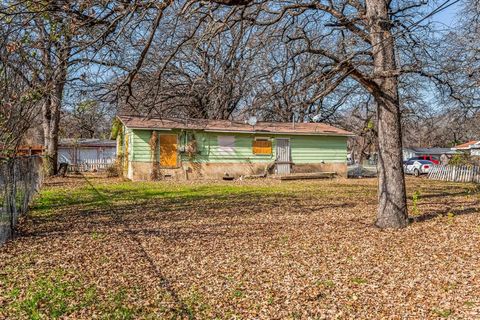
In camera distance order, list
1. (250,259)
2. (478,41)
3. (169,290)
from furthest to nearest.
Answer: (478,41)
(250,259)
(169,290)

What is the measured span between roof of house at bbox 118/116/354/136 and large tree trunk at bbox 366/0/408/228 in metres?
12.0

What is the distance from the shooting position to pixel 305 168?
21922 millimetres

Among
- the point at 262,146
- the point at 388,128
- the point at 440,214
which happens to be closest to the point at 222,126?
the point at 262,146

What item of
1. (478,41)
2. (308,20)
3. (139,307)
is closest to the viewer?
(139,307)

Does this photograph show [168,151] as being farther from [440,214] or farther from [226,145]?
[440,214]

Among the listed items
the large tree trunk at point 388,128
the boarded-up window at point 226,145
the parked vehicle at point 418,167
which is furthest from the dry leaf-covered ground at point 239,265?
the parked vehicle at point 418,167

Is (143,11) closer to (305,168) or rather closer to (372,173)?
(305,168)

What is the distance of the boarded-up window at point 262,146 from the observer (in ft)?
68.8

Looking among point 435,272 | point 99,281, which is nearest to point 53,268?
point 99,281

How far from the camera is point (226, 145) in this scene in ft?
66.8

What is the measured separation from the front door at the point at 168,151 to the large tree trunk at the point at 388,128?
1293cm

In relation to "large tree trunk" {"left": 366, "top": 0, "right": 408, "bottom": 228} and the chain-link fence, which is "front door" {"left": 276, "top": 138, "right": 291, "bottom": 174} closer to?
"large tree trunk" {"left": 366, "top": 0, "right": 408, "bottom": 228}

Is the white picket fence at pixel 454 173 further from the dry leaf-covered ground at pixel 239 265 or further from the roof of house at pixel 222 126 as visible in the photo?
the dry leaf-covered ground at pixel 239 265

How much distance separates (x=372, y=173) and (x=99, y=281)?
923 inches
